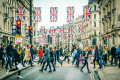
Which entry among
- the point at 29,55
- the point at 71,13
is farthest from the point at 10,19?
the point at 29,55

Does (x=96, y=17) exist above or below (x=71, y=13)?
above

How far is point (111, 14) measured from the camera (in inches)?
1516

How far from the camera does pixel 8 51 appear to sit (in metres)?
13.6

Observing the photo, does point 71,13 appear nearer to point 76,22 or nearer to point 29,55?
point 29,55

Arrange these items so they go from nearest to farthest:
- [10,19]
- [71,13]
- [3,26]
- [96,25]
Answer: [71,13] < [3,26] < [10,19] < [96,25]

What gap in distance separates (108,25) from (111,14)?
3381mm

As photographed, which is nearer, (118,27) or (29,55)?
(29,55)

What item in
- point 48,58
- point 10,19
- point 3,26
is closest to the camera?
point 48,58

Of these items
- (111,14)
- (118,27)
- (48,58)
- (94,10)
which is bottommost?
(48,58)

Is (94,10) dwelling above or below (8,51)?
above

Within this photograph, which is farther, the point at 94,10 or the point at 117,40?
the point at 94,10

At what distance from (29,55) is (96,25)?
54.6m

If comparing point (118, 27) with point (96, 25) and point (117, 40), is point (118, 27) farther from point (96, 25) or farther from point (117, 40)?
point (96, 25)

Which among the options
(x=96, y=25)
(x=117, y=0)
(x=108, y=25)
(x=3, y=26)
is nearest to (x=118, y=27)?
(x=117, y=0)
